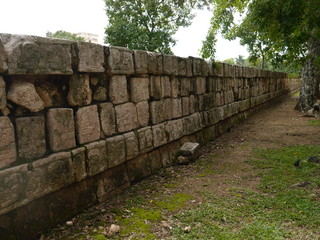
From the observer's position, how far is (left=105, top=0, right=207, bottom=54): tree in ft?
52.7

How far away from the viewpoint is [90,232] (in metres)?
3.01

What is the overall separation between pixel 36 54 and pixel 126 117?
5.47 ft

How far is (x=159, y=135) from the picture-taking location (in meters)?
4.96

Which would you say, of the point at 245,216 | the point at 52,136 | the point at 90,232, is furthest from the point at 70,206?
the point at 245,216

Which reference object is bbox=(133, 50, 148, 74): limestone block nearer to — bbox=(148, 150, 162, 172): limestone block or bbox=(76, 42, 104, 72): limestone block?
bbox=(76, 42, 104, 72): limestone block

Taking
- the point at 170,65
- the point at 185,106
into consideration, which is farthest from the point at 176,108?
the point at 170,65

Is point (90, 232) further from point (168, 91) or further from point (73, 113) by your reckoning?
point (168, 91)

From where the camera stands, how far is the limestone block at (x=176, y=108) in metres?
5.51

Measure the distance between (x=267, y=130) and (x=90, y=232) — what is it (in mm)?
6739

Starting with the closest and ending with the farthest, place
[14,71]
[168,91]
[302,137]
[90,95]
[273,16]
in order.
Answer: [14,71] → [90,95] → [168,91] → [273,16] → [302,137]

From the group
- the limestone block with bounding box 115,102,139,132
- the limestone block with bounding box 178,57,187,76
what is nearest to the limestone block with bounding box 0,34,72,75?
the limestone block with bounding box 115,102,139,132

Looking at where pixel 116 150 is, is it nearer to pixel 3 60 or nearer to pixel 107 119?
pixel 107 119

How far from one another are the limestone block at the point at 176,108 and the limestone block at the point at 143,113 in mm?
915

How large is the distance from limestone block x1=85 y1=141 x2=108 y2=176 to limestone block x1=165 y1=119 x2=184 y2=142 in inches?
68.5
